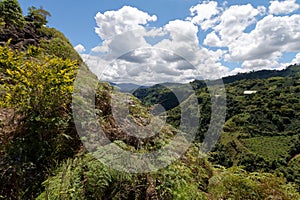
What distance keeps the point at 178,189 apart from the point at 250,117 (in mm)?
103131

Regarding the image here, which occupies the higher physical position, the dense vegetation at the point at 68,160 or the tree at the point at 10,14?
the tree at the point at 10,14

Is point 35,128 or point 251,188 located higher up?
point 35,128

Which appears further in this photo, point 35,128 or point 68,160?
point 35,128

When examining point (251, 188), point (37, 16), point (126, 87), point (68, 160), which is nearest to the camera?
point (68, 160)

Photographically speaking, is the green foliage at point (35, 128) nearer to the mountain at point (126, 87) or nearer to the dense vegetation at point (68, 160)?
the dense vegetation at point (68, 160)

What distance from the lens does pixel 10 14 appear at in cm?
1423

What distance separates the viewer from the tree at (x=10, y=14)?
1403 cm

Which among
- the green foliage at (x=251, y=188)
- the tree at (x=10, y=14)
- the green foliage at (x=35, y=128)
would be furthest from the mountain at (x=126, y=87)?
the tree at (x=10, y=14)

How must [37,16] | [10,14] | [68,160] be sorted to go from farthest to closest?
1. [37,16]
2. [10,14]
3. [68,160]

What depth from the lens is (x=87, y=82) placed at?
5039 mm

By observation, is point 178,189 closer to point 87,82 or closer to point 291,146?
point 87,82

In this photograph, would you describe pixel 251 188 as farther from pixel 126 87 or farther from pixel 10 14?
pixel 10 14

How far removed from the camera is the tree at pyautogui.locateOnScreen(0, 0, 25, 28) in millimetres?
Answer: 14031

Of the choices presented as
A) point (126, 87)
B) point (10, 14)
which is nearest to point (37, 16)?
point (10, 14)
